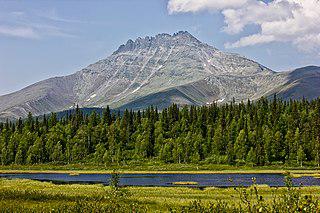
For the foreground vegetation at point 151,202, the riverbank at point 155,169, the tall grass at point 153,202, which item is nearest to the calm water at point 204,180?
the riverbank at point 155,169

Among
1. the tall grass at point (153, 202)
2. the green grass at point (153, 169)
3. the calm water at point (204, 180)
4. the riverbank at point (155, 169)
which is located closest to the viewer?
the tall grass at point (153, 202)

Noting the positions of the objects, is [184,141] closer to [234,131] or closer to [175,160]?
[175,160]

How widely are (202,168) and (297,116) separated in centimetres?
6336

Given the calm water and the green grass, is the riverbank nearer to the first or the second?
the green grass

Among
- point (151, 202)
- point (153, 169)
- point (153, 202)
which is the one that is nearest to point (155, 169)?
point (153, 169)

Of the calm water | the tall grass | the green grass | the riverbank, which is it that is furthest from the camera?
the green grass

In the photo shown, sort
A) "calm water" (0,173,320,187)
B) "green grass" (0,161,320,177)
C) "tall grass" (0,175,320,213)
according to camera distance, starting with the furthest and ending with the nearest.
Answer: "green grass" (0,161,320,177) → "calm water" (0,173,320,187) → "tall grass" (0,175,320,213)

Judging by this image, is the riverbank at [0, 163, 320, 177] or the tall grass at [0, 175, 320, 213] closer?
the tall grass at [0, 175, 320, 213]

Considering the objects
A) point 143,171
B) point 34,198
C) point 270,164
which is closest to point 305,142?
point 270,164

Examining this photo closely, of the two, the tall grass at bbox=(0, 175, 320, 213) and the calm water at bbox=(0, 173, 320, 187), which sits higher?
the tall grass at bbox=(0, 175, 320, 213)

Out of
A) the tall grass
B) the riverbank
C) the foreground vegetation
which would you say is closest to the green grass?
the riverbank

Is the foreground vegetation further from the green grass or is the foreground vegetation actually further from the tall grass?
the green grass

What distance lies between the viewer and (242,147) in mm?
177625

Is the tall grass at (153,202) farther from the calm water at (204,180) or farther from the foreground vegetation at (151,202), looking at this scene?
the calm water at (204,180)
